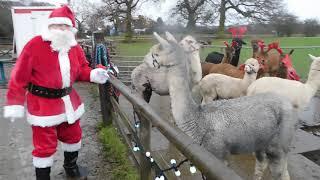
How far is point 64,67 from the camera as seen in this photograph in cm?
363

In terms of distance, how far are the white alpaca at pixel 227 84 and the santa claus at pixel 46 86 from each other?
3018mm

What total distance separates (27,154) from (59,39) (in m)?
2.19

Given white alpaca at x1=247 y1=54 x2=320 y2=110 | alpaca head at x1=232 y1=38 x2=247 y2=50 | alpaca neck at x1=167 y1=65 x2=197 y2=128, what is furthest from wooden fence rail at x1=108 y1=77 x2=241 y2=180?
alpaca head at x1=232 y1=38 x2=247 y2=50

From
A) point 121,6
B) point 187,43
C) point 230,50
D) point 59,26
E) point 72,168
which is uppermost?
point 121,6

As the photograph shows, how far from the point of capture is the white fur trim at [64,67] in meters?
3.62

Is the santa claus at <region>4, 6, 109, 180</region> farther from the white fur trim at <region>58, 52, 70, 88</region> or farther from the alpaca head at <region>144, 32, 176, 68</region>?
the alpaca head at <region>144, 32, 176, 68</region>

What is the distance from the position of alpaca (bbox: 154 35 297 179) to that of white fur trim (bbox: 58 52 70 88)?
1090 millimetres

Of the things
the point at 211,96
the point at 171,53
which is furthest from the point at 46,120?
the point at 211,96

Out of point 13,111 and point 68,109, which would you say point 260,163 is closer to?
point 68,109

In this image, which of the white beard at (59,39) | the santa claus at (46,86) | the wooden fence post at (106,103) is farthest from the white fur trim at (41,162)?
the wooden fence post at (106,103)

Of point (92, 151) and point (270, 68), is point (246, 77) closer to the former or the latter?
point (270, 68)

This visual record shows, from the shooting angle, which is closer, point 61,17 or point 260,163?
point 61,17

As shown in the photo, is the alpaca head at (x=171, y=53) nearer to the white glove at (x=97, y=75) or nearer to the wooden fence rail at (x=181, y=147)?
the wooden fence rail at (x=181, y=147)

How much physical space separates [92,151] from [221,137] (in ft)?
8.45
